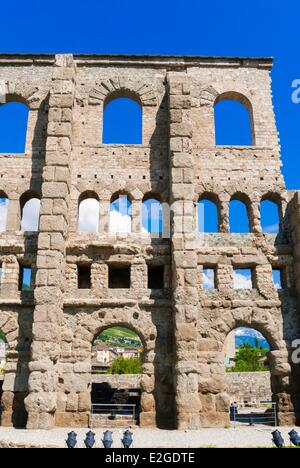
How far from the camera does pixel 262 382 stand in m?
22.6

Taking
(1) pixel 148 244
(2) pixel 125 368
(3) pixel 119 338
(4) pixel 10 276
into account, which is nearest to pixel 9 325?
(4) pixel 10 276

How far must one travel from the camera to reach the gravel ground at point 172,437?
8.48m

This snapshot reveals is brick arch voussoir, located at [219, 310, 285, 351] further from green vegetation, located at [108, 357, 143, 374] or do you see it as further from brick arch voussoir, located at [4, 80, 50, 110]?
green vegetation, located at [108, 357, 143, 374]

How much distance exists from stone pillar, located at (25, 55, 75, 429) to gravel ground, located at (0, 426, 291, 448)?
91 centimetres

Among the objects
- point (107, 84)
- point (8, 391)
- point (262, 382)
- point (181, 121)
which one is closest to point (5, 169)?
point (107, 84)

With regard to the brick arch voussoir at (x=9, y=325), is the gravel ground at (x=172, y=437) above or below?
below

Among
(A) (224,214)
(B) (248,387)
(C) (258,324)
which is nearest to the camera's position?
(C) (258,324)

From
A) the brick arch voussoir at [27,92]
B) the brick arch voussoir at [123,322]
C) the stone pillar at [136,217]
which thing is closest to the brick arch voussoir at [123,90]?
the brick arch voussoir at [27,92]

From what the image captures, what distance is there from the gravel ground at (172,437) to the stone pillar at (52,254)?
2.99 ft

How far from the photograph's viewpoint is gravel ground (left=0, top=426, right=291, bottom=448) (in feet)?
27.8

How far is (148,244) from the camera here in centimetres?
1345

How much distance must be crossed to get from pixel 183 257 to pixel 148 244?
55.3 inches

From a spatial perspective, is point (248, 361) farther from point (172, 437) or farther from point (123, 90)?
point (172, 437)

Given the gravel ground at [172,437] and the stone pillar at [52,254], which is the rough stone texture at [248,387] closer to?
the gravel ground at [172,437]
